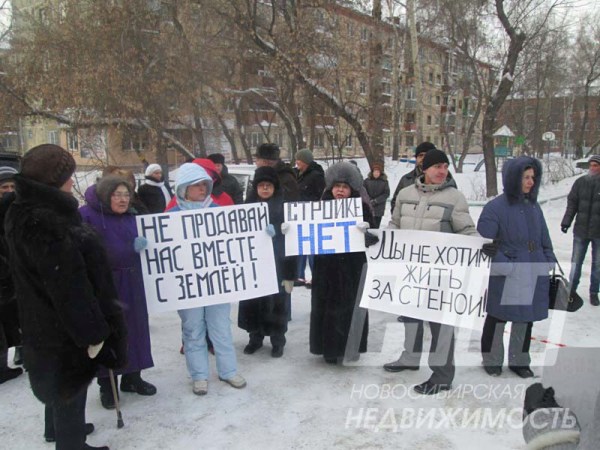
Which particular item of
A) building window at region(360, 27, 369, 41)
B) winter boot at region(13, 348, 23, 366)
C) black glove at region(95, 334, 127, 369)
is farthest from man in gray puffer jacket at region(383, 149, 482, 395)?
building window at region(360, 27, 369, 41)

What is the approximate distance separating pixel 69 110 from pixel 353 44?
955 cm

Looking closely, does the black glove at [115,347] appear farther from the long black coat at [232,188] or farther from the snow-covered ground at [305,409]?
the long black coat at [232,188]

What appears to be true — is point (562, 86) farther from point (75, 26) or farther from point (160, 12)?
point (75, 26)

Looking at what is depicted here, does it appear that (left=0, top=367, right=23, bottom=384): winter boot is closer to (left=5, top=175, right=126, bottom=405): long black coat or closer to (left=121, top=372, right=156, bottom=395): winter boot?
(left=121, top=372, right=156, bottom=395): winter boot

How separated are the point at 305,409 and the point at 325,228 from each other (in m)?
1.51

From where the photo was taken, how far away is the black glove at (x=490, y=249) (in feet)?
12.7

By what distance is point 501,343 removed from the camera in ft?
14.7

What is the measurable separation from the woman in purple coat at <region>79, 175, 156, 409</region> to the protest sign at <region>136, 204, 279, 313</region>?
0.31ft

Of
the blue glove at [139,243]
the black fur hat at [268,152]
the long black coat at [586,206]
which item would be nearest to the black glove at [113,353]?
the blue glove at [139,243]

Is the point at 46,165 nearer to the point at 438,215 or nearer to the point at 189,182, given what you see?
the point at 189,182

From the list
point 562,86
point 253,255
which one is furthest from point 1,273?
point 562,86

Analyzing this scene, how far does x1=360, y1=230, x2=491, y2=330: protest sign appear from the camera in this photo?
405 centimetres

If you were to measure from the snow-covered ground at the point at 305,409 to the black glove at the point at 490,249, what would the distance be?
41.3 inches

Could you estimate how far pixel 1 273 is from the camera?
4.02 metres
